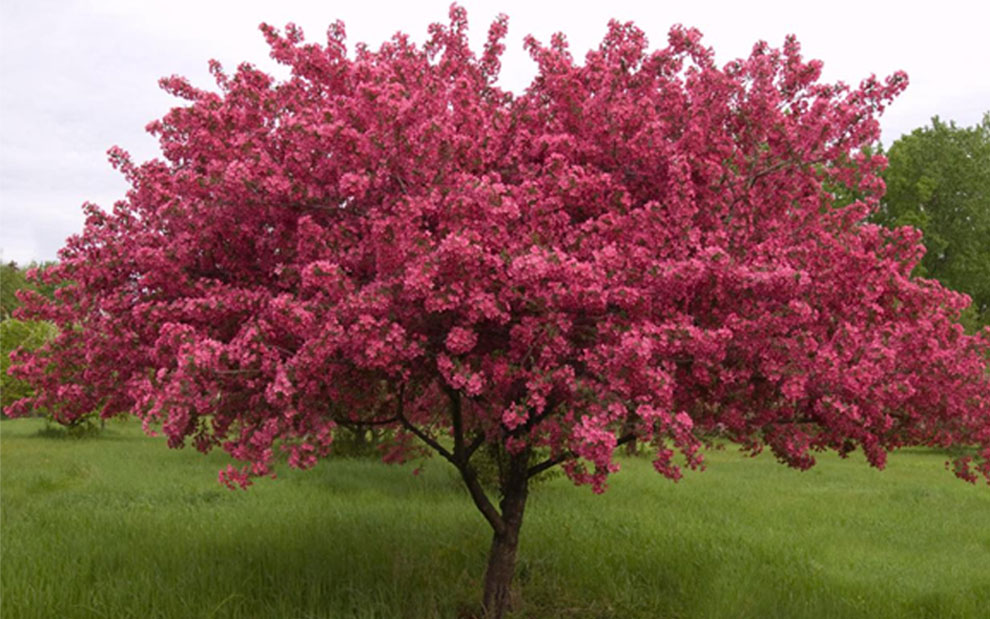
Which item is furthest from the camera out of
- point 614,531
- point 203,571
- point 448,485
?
point 448,485

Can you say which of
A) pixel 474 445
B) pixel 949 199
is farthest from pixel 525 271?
pixel 949 199

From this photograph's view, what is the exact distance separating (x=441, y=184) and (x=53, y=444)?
29.5 meters

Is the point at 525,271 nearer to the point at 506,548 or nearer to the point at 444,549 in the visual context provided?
the point at 506,548

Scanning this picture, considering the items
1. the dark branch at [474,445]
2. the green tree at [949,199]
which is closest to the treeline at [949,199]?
the green tree at [949,199]

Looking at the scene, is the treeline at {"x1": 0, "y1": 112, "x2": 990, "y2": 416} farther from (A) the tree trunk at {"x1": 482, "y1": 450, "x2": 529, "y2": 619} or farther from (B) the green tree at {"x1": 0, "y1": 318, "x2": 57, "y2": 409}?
(A) the tree trunk at {"x1": 482, "y1": 450, "x2": 529, "y2": 619}

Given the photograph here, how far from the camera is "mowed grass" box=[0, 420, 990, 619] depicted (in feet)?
32.1

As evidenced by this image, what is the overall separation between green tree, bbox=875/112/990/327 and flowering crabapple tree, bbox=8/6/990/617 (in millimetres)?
39660

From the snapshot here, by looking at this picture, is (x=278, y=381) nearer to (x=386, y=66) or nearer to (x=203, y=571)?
(x=386, y=66)

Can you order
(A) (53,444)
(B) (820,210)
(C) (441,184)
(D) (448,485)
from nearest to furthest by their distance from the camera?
(C) (441,184) < (B) (820,210) < (D) (448,485) < (A) (53,444)

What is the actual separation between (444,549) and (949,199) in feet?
146

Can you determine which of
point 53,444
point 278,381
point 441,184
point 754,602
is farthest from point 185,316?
point 53,444

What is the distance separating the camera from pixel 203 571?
10242 mm

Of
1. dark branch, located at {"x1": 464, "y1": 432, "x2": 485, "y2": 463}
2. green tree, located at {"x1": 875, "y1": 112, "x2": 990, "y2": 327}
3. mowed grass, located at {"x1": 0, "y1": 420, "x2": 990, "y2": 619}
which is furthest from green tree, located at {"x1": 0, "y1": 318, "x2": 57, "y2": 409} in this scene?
green tree, located at {"x1": 875, "y1": 112, "x2": 990, "y2": 327}

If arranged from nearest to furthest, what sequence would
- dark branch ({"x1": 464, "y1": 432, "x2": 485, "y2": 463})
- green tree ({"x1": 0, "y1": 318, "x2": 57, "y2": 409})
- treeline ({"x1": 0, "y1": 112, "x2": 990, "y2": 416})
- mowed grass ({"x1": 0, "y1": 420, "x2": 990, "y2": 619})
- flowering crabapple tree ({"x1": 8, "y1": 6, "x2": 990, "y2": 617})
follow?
flowering crabapple tree ({"x1": 8, "y1": 6, "x2": 990, "y2": 617}) → dark branch ({"x1": 464, "y1": 432, "x2": 485, "y2": 463}) → mowed grass ({"x1": 0, "y1": 420, "x2": 990, "y2": 619}) → green tree ({"x1": 0, "y1": 318, "x2": 57, "y2": 409}) → treeline ({"x1": 0, "y1": 112, "x2": 990, "y2": 416})
